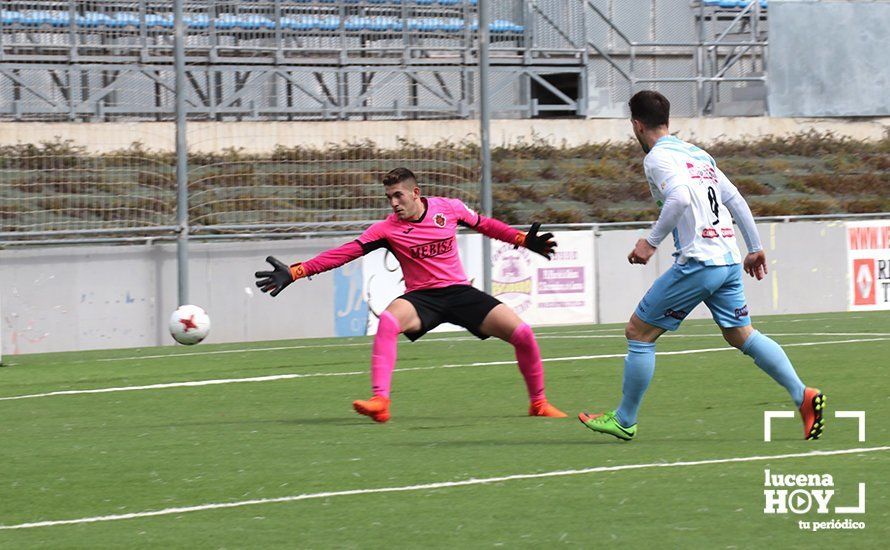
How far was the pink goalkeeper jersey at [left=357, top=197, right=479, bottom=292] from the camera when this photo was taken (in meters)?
10.4

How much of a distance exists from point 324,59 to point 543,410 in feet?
49.4

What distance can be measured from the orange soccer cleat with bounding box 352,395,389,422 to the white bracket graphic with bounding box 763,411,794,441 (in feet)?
7.68

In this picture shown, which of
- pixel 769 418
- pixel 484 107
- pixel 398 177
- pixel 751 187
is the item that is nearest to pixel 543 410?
pixel 769 418

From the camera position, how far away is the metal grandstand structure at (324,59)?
21.6 meters

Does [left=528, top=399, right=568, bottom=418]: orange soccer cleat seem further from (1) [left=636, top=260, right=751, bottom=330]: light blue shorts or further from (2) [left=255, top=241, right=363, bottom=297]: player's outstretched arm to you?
(1) [left=636, top=260, right=751, bottom=330]: light blue shorts

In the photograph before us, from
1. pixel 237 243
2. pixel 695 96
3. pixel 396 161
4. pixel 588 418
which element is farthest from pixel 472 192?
pixel 588 418

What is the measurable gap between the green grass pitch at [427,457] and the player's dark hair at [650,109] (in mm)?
1743

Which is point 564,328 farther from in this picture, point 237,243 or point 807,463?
point 807,463

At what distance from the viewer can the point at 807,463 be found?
764 cm

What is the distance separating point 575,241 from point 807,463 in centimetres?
1414

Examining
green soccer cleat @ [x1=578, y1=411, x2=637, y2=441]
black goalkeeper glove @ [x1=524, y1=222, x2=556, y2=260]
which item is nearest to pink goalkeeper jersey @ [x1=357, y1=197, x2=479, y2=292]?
black goalkeeper glove @ [x1=524, y1=222, x2=556, y2=260]

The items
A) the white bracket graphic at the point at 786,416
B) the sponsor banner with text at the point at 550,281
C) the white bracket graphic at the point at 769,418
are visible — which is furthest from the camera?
the sponsor banner with text at the point at 550,281

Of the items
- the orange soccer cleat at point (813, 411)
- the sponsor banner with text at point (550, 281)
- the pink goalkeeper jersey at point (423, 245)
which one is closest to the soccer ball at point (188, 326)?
the pink goalkeeper jersey at point (423, 245)

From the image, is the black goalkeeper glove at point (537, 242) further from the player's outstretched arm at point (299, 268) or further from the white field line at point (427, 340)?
the white field line at point (427, 340)
